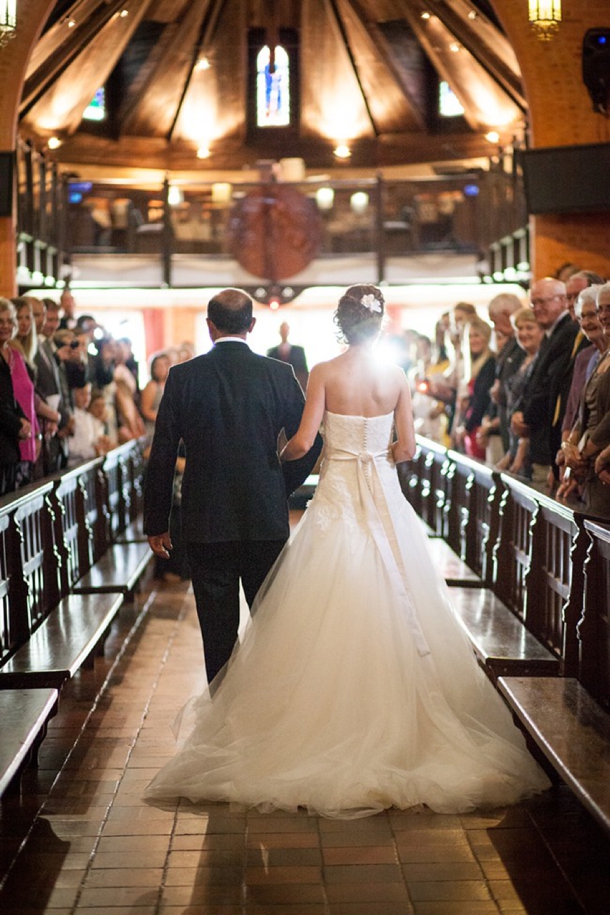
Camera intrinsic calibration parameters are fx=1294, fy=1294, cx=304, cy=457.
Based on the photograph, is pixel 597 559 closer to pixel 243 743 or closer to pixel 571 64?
pixel 243 743

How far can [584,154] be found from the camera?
40.8 feet

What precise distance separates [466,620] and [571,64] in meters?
8.29

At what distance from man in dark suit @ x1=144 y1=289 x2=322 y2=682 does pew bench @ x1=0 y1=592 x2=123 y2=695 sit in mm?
638

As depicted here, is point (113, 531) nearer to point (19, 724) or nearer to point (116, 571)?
point (116, 571)

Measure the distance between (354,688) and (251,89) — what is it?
71.5ft

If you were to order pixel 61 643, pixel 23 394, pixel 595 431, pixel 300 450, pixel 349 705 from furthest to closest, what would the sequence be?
1. pixel 23 394
2. pixel 595 431
3. pixel 61 643
4. pixel 300 450
5. pixel 349 705

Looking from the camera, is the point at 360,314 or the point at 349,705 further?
the point at 360,314

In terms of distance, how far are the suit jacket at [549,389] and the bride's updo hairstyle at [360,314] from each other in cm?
239

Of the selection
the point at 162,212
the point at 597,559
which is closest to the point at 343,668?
the point at 597,559

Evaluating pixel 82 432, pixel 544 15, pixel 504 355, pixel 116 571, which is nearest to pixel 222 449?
pixel 116 571

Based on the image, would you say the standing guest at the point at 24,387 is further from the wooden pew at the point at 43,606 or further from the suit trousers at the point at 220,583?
the suit trousers at the point at 220,583

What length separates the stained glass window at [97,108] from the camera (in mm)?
24034

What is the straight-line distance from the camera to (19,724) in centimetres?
446

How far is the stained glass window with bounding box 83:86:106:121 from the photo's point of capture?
2403 cm
